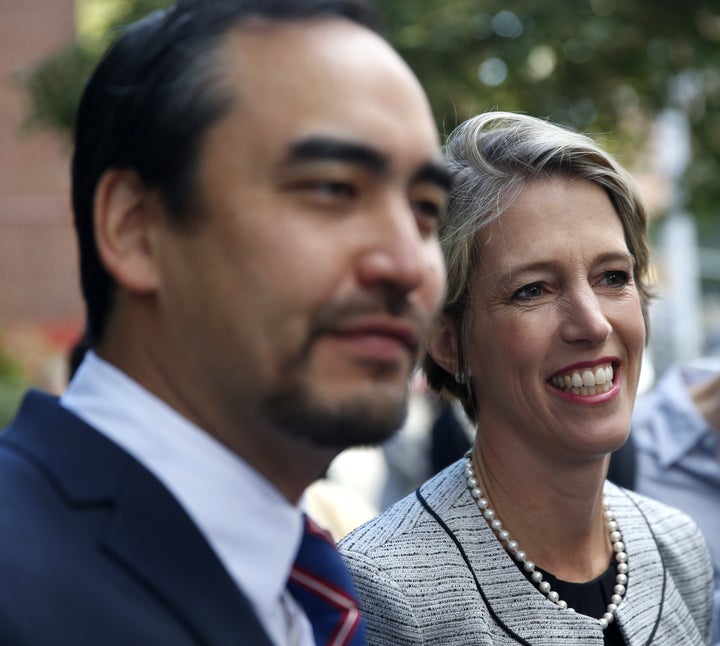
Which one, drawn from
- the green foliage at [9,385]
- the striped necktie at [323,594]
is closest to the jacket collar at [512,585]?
the striped necktie at [323,594]

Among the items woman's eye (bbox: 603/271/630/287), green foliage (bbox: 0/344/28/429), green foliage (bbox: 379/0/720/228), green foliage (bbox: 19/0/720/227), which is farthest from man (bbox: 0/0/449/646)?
green foliage (bbox: 0/344/28/429)

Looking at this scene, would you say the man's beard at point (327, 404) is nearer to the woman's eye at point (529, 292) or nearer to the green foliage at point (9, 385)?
the woman's eye at point (529, 292)

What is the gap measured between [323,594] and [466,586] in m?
0.66

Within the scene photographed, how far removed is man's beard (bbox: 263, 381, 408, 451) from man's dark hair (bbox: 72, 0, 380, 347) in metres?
0.27

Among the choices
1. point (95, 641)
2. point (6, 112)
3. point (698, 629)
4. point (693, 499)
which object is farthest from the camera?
point (6, 112)

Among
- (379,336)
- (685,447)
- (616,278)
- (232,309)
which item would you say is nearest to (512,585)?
(616,278)

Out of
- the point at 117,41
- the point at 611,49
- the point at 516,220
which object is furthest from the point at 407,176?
the point at 611,49

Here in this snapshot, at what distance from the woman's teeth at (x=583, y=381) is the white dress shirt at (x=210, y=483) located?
962mm

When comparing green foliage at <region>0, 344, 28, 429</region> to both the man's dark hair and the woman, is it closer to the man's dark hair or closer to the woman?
the woman

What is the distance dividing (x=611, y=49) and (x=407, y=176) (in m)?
6.60

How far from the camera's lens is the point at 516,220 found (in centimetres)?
228

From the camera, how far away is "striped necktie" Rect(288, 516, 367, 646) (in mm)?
1531

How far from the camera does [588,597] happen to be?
2291 mm

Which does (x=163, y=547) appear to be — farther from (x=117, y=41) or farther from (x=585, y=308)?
(x=585, y=308)
